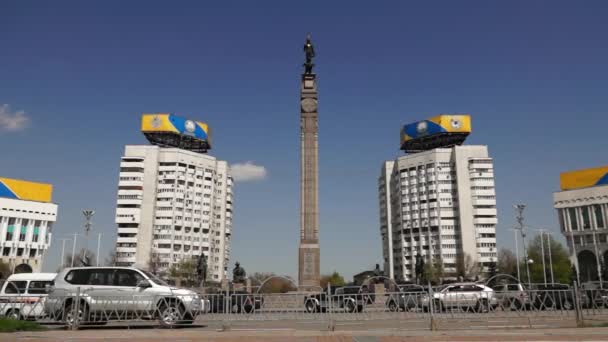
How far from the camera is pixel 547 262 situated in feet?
246

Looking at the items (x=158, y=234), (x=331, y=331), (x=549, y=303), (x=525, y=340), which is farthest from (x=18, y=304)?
(x=158, y=234)

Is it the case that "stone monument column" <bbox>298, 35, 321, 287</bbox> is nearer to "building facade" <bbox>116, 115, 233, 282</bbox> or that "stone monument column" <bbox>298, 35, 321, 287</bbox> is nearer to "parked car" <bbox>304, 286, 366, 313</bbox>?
"parked car" <bbox>304, 286, 366, 313</bbox>

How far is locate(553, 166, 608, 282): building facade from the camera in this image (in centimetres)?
7238

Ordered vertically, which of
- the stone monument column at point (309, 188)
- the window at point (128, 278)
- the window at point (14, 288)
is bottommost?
the window at point (14, 288)

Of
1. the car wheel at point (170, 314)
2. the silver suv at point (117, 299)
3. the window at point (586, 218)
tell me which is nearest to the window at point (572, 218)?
the window at point (586, 218)

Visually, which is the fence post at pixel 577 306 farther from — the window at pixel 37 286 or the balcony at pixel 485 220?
the balcony at pixel 485 220

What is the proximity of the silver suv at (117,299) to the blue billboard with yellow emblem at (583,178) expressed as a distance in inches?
3085

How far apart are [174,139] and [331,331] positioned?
278 ft

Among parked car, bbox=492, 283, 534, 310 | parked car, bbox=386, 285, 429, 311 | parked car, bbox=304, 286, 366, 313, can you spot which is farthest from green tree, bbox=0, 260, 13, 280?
parked car, bbox=492, 283, 534, 310

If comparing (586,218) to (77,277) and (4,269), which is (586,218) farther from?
(4,269)

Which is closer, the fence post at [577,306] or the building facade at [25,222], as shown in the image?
the fence post at [577,306]

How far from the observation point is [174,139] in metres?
90.6

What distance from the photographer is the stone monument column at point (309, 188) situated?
102 ft

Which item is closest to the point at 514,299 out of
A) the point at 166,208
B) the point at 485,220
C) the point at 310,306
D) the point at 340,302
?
the point at 340,302
